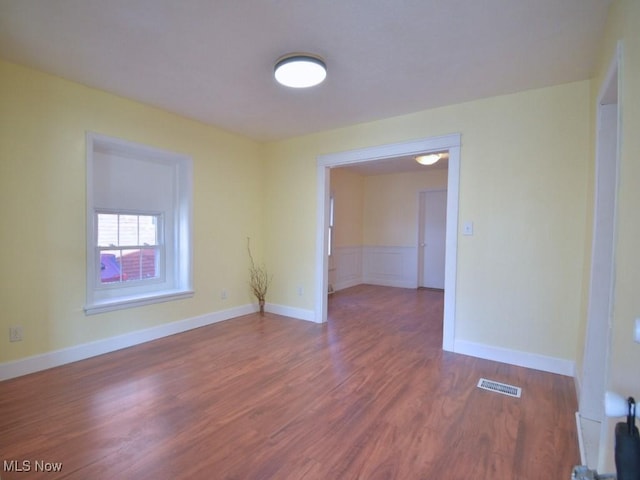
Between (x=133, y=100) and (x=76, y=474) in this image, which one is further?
(x=133, y=100)

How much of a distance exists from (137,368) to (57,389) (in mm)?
547

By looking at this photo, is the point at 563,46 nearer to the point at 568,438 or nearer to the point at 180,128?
the point at 568,438

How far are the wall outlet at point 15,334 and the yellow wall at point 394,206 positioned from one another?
6.04 m

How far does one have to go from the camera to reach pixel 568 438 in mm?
1895

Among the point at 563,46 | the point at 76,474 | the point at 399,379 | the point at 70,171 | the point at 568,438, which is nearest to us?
the point at 76,474

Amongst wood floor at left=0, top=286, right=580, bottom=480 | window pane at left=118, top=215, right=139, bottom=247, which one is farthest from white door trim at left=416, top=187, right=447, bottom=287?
window pane at left=118, top=215, right=139, bottom=247

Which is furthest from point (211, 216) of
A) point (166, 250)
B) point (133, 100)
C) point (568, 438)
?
point (568, 438)

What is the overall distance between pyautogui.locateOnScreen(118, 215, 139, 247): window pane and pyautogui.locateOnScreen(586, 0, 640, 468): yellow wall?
4.05 m

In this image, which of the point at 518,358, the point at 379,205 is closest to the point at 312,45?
the point at 518,358

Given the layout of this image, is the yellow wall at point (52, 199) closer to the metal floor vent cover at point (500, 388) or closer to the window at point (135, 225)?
the window at point (135, 225)

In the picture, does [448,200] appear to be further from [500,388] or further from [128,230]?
[128,230]

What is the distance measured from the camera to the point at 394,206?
7.07 metres

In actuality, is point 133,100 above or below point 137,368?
above

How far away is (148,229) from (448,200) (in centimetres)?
341
